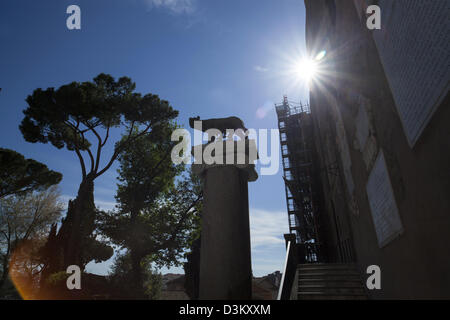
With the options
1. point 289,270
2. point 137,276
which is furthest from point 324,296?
point 137,276

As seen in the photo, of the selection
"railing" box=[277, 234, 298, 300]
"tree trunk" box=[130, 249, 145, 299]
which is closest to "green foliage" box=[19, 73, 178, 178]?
"tree trunk" box=[130, 249, 145, 299]

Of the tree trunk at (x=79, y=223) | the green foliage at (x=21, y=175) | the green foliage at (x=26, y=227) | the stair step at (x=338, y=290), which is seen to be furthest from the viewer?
the green foliage at (x=26, y=227)

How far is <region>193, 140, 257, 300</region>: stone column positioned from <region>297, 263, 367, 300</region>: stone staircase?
2881mm

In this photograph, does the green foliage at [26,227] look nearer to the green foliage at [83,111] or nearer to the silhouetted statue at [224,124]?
the green foliage at [83,111]

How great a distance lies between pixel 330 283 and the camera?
218 inches

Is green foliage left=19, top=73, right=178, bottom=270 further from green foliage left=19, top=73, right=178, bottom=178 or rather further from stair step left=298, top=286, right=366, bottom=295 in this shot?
stair step left=298, top=286, right=366, bottom=295

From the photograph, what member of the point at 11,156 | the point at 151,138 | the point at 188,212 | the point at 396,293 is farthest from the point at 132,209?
the point at 396,293

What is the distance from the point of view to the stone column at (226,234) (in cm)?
294

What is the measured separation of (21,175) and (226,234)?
1798cm

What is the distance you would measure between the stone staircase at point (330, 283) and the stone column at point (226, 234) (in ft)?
9.45

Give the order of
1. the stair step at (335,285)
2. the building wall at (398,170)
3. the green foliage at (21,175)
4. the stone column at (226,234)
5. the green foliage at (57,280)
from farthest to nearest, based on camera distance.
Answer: the green foliage at (21,175) < the green foliage at (57,280) < the stair step at (335,285) < the stone column at (226,234) < the building wall at (398,170)

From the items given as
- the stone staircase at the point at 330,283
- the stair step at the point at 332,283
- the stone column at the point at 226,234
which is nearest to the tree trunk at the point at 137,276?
the stone staircase at the point at 330,283
